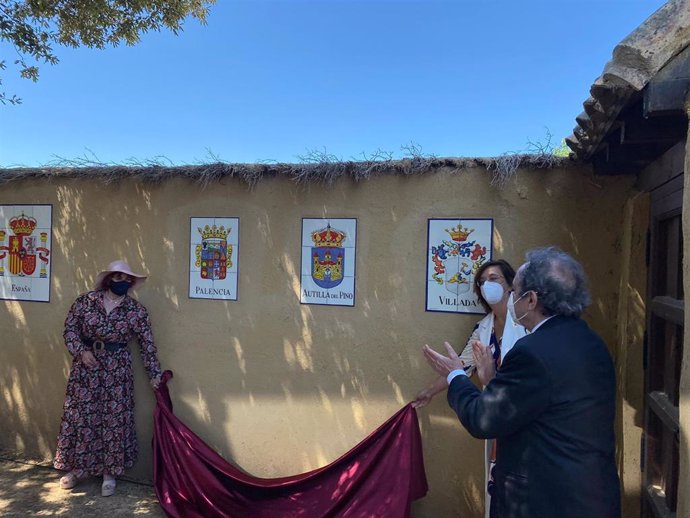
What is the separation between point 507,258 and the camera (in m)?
3.44

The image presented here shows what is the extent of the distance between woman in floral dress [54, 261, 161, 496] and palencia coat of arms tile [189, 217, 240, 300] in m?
0.49

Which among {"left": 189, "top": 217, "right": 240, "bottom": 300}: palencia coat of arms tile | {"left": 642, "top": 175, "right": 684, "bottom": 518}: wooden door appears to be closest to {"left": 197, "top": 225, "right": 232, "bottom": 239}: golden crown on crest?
{"left": 189, "top": 217, "right": 240, "bottom": 300}: palencia coat of arms tile

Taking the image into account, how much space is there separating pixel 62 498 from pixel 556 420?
395 cm

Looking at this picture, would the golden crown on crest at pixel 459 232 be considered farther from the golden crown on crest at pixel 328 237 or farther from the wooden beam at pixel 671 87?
the wooden beam at pixel 671 87

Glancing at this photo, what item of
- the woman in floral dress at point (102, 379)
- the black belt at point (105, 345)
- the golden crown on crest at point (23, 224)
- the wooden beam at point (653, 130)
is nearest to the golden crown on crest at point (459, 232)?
the wooden beam at point (653, 130)

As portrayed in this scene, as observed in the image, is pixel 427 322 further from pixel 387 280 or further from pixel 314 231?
pixel 314 231

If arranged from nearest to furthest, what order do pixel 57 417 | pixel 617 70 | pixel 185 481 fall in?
pixel 617 70, pixel 185 481, pixel 57 417

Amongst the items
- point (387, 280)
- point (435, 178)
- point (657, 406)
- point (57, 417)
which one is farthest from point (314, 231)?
point (57, 417)

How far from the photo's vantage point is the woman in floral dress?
3881 mm

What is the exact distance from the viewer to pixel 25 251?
4.54 meters

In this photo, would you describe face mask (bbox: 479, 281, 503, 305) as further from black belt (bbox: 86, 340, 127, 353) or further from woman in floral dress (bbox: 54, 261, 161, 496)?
black belt (bbox: 86, 340, 127, 353)

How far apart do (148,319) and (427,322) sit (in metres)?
2.34

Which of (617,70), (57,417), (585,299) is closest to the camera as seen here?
(617,70)

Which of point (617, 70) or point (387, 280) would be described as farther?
point (387, 280)
